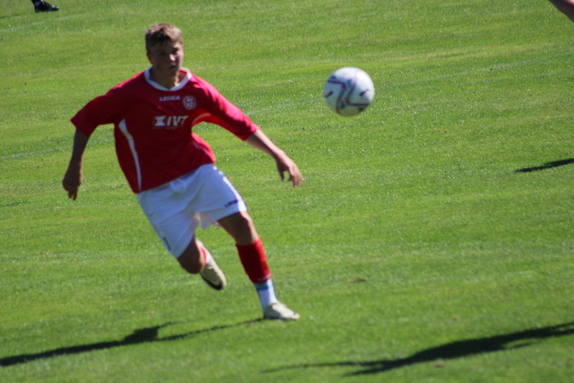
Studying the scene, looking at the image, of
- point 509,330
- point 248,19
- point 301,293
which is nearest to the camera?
→ point 509,330

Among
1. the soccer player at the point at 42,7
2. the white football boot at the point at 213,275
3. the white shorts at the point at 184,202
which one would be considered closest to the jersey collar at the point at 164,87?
the white shorts at the point at 184,202

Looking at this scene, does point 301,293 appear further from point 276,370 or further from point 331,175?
point 331,175

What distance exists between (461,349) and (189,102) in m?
2.64

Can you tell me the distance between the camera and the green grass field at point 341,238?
16.7ft

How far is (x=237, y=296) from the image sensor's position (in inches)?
257

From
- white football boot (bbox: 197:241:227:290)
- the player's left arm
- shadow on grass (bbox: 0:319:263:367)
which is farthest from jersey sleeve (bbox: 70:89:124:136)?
shadow on grass (bbox: 0:319:263:367)

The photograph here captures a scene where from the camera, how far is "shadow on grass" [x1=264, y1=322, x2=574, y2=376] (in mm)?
4695

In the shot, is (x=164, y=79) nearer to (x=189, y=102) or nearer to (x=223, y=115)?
(x=189, y=102)

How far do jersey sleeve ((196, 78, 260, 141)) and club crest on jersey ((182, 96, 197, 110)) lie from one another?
10 centimetres

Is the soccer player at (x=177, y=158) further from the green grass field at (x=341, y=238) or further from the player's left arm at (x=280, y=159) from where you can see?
the green grass field at (x=341, y=238)

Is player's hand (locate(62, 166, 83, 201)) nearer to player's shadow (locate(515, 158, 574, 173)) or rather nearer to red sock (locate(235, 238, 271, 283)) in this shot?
red sock (locate(235, 238, 271, 283))

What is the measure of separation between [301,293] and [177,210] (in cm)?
129

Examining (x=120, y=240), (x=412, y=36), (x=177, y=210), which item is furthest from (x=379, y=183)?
(x=412, y=36)

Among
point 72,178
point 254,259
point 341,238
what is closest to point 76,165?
point 72,178
